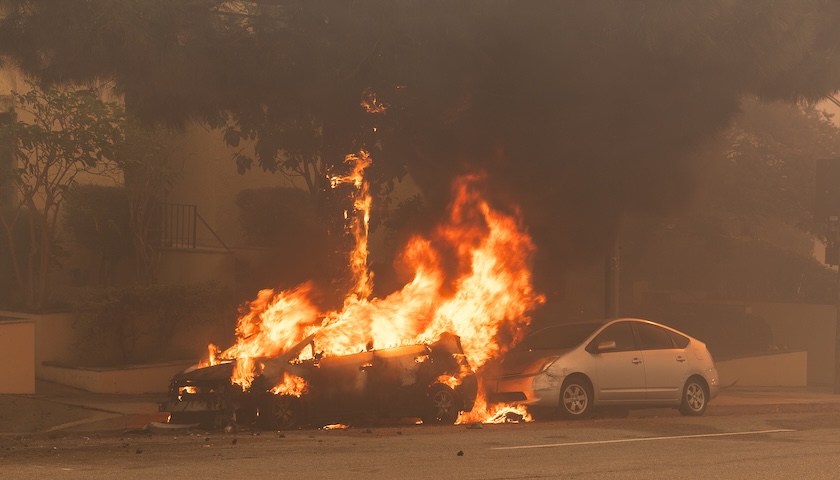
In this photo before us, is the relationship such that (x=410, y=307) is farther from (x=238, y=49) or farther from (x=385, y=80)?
(x=238, y=49)

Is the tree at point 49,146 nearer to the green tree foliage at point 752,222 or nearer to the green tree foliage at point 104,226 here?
the green tree foliage at point 104,226

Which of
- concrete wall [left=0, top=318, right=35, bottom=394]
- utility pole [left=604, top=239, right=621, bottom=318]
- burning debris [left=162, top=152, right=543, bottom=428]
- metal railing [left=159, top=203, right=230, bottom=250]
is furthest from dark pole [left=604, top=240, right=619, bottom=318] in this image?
concrete wall [left=0, top=318, right=35, bottom=394]

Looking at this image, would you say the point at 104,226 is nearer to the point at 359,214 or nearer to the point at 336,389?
the point at 359,214

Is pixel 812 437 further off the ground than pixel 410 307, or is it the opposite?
pixel 410 307

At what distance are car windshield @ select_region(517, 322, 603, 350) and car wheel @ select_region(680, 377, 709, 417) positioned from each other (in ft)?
5.88

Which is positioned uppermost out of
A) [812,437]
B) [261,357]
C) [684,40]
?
[684,40]

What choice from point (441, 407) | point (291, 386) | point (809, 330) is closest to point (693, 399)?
point (441, 407)

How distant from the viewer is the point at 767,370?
24.0 meters

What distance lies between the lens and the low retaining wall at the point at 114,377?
16.6m

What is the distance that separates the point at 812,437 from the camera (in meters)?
12.6

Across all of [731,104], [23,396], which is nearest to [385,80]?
[731,104]

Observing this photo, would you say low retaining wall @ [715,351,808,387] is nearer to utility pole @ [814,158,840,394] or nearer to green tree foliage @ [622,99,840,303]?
utility pole @ [814,158,840,394]

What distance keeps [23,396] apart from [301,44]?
6304mm

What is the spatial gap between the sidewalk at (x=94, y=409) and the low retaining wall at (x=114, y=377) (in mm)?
150
